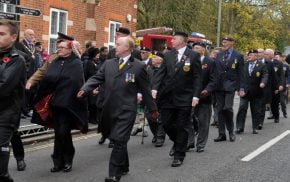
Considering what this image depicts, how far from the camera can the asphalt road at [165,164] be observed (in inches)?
290

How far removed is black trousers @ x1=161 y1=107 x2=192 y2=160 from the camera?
8.28 metres

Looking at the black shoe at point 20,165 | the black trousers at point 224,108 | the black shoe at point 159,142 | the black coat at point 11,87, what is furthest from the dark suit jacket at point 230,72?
the black coat at point 11,87

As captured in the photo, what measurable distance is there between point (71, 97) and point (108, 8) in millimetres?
12362

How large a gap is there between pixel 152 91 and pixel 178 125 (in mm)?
682

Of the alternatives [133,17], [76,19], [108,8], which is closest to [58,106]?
[76,19]

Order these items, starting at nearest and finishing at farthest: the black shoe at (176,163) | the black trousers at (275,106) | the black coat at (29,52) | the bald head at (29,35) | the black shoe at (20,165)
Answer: the black shoe at (20,165), the black shoe at (176,163), the black coat at (29,52), the bald head at (29,35), the black trousers at (275,106)

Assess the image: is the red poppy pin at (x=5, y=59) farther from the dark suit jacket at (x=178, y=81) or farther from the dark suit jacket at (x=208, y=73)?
the dark suit jacket at (x=208, y=73)

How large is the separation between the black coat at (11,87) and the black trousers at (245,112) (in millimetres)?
7722

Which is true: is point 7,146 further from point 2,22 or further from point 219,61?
point 219,61

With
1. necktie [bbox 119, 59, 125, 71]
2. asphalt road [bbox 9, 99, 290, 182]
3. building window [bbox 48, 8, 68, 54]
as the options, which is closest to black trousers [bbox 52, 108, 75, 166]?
asphalt road [bbox 9, 99, 290, 182]

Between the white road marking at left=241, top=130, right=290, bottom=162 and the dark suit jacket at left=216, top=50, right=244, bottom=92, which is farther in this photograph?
the dark suit jacket at left=216, top=50, right=244, bottom=92

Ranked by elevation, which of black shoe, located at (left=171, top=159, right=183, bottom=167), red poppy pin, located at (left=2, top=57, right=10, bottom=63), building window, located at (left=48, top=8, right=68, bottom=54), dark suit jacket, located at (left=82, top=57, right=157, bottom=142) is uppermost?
building window, located at (left=48, top=8, right=68, bottom=54)

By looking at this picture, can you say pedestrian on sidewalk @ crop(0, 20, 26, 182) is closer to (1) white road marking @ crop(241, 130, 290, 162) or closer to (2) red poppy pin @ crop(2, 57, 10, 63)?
(2) red poppy pin @ crop(2, 57, 10, 63)

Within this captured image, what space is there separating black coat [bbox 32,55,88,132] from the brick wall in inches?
289
